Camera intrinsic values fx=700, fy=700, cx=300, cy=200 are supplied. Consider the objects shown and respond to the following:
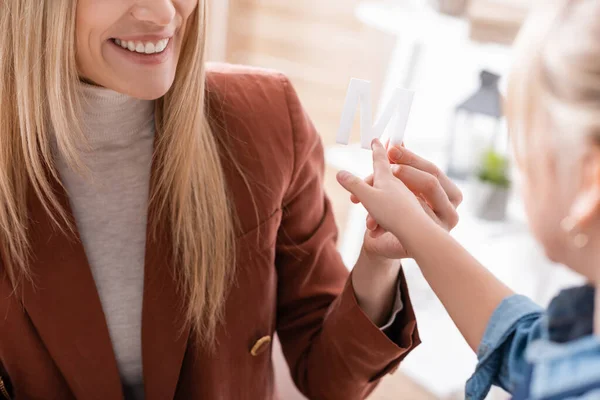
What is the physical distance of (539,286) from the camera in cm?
181

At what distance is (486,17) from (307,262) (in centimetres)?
80

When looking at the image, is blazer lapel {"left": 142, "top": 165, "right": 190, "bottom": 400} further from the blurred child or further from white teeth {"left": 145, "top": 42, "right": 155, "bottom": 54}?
the blurred child

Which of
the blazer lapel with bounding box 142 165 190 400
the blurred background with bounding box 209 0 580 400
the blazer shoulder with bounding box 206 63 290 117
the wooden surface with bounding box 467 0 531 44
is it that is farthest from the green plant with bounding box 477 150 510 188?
the blazer lapel with bounding box 142 165 190 400

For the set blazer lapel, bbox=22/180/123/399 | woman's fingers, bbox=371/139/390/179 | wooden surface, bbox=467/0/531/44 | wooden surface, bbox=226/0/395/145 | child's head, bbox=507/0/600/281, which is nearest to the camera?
child's head, bbox=507/0/600/281

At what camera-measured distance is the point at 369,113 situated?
100cm

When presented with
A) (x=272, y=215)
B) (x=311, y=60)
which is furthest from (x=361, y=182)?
(x=311, y=60)

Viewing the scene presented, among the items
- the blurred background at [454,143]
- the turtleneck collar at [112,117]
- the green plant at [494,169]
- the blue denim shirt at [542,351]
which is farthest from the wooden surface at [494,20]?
the blue denim shirt at [542,351]

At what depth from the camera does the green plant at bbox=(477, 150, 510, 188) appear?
183 cm

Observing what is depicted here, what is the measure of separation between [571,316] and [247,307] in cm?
58

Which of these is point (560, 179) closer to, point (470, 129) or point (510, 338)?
point (510, 338)

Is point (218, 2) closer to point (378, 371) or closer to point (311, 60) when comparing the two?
→ point (311, 60)

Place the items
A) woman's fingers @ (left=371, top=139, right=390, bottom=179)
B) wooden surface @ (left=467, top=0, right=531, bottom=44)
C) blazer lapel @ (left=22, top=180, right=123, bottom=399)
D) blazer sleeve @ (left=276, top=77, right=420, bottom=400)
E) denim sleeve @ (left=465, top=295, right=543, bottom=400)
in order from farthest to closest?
1. wooden surface @ (left=467, top=0, right=531, bottom=44)
2. blazer sleeve @ (left=276, top=77, right=420, bottom=400)
3. blazer lapel @ (left=22, top=180, right=123, bottom=399)
4. woman's fingers @ (left=371, top=139, right=390, bottom=179)
5. denim sleeve @ (left=465, top=295, right=543, bottom=400)

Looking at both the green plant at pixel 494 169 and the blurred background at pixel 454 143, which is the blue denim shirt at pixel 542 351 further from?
the green plant at pixel 494 169

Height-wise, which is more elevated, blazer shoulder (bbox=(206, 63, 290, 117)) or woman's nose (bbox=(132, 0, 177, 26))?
woman's nose (bbox=(132, 0, 177, 26))
